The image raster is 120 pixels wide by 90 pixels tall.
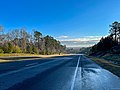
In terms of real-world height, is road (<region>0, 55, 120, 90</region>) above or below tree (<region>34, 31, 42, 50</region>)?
below

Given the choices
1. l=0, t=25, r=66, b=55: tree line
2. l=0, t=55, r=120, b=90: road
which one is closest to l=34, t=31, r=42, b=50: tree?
l=0, t=25, r=66, b=55: tree line

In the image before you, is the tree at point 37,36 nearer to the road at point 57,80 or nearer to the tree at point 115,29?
the tree at point 115,29

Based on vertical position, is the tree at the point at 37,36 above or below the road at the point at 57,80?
above

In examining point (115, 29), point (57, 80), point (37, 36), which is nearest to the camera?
point (57, 80)

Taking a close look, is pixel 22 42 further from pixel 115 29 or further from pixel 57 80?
pixel 57 80

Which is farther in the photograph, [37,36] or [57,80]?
[37,36]

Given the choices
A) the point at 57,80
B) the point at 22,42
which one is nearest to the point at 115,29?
the point at 22,42

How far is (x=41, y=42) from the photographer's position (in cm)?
18325

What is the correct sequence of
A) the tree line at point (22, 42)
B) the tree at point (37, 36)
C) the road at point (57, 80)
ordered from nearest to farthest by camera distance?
the road at point (57, 80)
the tree line at point (22, 42)
the tree at point (37, 36)

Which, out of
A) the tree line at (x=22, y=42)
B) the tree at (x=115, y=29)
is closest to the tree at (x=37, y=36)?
the tree line at (x=22, y=42)

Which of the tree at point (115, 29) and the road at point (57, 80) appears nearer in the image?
the road at point (57, 80)

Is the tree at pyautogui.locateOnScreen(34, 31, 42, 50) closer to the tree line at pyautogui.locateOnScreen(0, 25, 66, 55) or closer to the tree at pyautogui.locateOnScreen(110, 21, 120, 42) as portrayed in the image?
the tree line at pyautogui.locateOnScreen(0, 25, 66, 55)

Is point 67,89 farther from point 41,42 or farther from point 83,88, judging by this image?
point 41,42

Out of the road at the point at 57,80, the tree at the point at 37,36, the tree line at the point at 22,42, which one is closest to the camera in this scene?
the road at the point at 57,80
